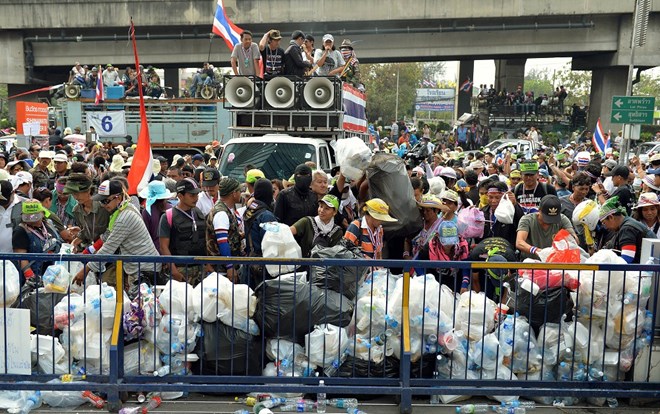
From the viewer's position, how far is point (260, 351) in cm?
580

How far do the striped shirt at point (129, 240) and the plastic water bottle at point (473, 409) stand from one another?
9.11ft

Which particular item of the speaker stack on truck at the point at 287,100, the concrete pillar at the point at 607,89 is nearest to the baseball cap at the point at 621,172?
the speaker stack on truck at the point at 287,100

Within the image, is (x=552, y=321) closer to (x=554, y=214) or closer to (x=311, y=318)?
(x=554, y=214)

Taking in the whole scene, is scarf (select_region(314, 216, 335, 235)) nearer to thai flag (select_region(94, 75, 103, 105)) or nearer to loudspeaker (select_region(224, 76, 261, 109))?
loudspeaker (select_region(224, 76, 261, 109))

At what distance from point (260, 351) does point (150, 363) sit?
0.89m

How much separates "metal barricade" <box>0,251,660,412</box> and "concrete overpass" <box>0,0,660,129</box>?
34.0 meters

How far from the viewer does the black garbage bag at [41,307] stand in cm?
574

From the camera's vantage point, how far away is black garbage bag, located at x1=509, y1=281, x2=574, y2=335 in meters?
5.74

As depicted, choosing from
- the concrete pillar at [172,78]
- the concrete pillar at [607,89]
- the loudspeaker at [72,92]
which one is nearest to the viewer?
the loudspeaker at [72,92]

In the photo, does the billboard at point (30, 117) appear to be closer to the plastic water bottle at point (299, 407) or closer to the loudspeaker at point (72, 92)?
the loudspeaker at point (72, 92)

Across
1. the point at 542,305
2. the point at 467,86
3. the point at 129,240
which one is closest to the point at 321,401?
the point at 542,305

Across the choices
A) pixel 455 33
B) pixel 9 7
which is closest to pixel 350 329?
pixel 455 33

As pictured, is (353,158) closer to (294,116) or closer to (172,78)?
(294,116)

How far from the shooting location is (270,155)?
35.6 feet
